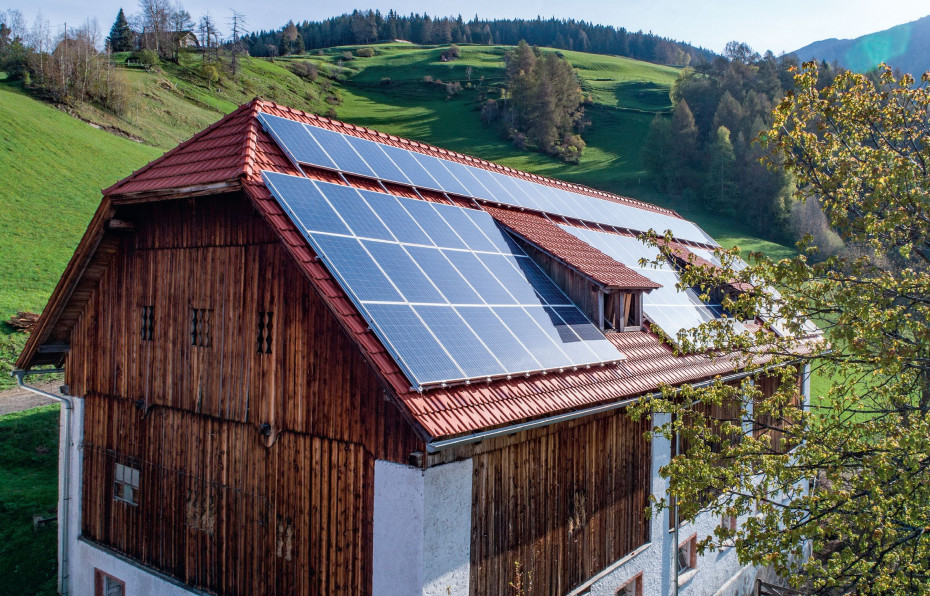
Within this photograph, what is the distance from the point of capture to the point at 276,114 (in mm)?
11633

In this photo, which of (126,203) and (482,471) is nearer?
(482,471)

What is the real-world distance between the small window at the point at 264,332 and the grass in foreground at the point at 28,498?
890 centimetres

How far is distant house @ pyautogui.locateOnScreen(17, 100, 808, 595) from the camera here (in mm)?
8078

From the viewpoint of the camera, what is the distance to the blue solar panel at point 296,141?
10.6 metres

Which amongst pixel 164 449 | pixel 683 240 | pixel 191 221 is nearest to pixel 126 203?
pixel 191 221

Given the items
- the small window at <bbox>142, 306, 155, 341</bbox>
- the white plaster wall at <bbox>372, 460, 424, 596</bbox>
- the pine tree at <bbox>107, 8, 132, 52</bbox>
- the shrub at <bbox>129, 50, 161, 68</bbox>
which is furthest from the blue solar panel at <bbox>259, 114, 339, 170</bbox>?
the pine tree at <bbox>107, 8, 132, 52</bbox>

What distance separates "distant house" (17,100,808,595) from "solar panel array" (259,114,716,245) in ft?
0.31

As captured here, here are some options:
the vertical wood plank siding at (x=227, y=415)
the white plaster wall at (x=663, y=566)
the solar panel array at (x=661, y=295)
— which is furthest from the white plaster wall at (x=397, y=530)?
the solar panel array at (x=661, y=295)

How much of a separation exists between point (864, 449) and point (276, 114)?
1079cm

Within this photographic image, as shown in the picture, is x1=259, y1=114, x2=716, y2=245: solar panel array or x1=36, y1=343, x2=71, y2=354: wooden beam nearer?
x1=259, y1=114, x2=716, y2=245: solar panel array

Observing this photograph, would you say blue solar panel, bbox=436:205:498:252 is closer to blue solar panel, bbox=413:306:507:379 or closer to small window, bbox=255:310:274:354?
blue solar panel, bbox=413:306:507:379

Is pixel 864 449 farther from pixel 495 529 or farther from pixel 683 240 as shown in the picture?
pixel 683 240

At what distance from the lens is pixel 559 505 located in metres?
9.96

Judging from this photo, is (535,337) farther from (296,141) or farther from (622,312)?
(296,141)
